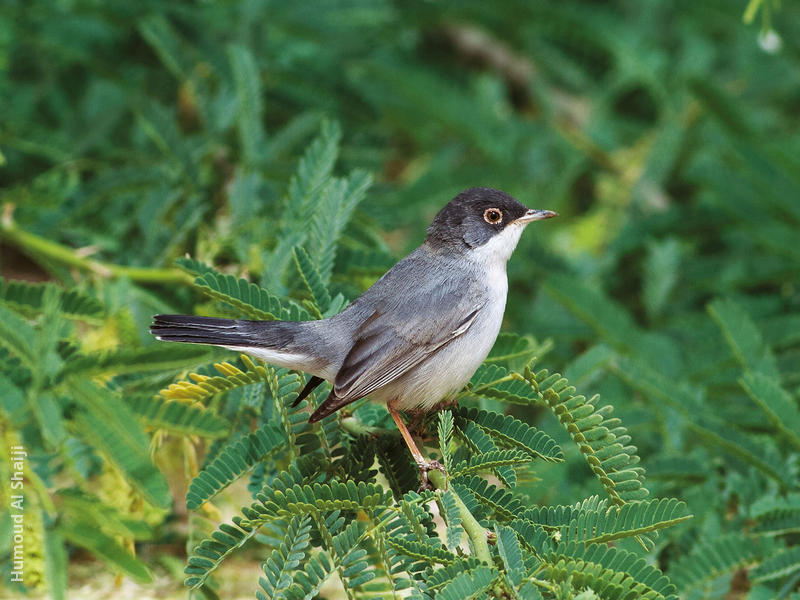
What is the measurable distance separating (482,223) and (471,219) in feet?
0.15

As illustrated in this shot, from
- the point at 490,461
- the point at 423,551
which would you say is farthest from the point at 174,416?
the point at 490,461

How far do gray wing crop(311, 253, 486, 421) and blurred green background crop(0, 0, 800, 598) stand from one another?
400 millimetres

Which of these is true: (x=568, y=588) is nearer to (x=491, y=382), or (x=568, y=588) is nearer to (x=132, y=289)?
(x=491, y=382)

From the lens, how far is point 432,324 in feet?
10.3

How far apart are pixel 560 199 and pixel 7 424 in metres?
4.34

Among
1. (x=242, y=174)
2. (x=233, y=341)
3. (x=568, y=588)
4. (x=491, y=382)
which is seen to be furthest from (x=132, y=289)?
(x=568, y=588)

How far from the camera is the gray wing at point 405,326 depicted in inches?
115

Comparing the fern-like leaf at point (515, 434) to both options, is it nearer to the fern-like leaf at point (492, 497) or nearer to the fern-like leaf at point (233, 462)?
the fern-like leaf at point (492, 497)

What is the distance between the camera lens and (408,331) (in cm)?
310

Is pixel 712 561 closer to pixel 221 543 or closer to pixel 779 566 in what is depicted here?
pixel 779 566

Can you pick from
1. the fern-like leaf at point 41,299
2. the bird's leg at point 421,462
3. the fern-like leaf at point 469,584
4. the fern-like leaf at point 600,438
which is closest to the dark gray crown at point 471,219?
the bird's leg at point 421,462

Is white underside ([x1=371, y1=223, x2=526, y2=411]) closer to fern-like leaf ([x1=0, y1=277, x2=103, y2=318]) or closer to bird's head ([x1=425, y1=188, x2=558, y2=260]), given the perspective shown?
bird's head ([x1=425, y1=188, x2=558, y2=260])

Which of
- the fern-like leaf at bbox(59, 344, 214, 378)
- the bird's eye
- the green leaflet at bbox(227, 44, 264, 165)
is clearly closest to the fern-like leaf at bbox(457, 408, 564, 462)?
the fern-like leaf at bbox(59, 344, 214, 378)

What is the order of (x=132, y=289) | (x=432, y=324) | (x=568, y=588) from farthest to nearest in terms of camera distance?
(x=132, y=289) < (x=432, y=324) < (x=568, y=588)
